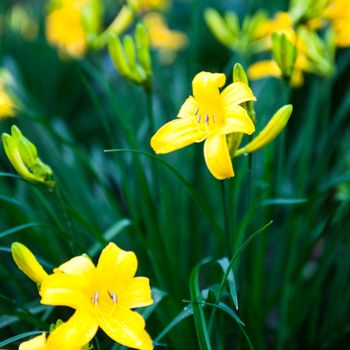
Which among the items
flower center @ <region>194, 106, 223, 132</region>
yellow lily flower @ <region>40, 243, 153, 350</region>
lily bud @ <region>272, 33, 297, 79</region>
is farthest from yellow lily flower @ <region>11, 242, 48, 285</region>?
lily bud @ <region>272, 33, 297, 79</region>

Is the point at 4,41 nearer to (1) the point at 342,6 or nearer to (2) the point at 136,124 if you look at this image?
(2) the point at 136,124

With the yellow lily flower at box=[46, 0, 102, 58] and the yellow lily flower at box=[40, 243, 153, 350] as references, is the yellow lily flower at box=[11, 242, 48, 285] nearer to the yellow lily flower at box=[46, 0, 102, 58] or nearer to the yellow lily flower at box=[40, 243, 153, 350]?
the yellow lily flower at box=[40, 243, 153, 350]

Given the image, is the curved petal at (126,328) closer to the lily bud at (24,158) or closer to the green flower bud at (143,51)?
the lily bud at (24,158)

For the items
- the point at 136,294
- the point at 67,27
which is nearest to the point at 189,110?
the point at 136,294

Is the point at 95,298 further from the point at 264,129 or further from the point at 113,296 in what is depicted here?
the point at 264,129

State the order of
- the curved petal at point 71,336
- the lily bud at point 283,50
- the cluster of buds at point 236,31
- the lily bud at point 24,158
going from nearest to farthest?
the curved petal at point 71,336 < the lily bud at point 24,158 < the lily bud at point 283,50 < the cluster of buds at point 236,31

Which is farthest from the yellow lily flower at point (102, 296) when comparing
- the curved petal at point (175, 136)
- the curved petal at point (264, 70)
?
the curved petal at point (264, 70)

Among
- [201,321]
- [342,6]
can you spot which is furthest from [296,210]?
[342,6]
